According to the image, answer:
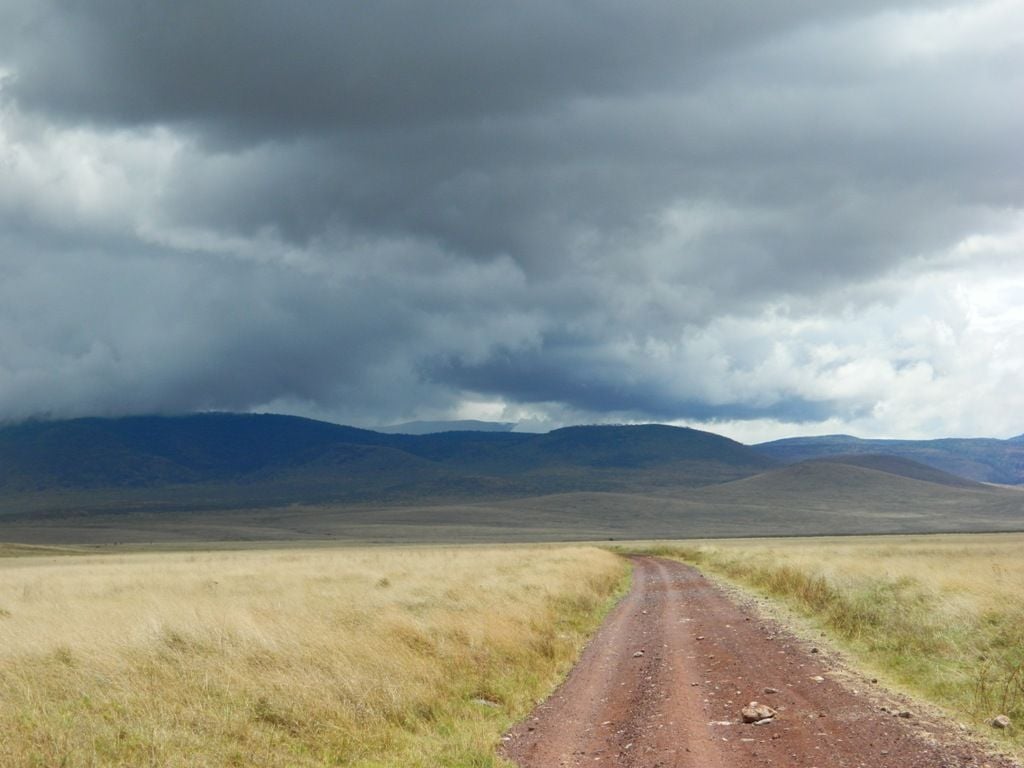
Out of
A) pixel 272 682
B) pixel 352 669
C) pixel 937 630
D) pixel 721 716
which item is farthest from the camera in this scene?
pixel 937 630

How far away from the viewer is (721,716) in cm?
1192

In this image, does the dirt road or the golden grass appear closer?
the golden grass

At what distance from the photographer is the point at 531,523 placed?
174 m

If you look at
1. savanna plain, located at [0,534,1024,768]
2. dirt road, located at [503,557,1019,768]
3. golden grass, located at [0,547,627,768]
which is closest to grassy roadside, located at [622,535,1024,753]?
savanna plain, located at [0,534,1024,768]

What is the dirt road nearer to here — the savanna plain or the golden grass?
the savanna plain

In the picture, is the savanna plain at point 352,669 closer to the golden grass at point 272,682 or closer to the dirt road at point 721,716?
the golden grass at point 272,682

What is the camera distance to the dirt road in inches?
390

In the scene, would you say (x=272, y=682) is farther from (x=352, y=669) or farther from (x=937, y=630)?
(x=937, y=630)

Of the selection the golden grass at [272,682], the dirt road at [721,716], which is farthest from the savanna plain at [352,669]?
the dirt road at [721,716]

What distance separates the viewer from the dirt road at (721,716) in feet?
32.5

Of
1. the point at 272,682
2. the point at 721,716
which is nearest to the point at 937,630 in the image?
the point at 721,716

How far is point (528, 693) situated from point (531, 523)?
530ft

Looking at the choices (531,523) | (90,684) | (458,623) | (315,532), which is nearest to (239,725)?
(90,684)

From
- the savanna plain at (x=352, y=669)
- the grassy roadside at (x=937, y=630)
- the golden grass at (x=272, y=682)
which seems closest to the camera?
the golden grass at (x=272, y=682)
